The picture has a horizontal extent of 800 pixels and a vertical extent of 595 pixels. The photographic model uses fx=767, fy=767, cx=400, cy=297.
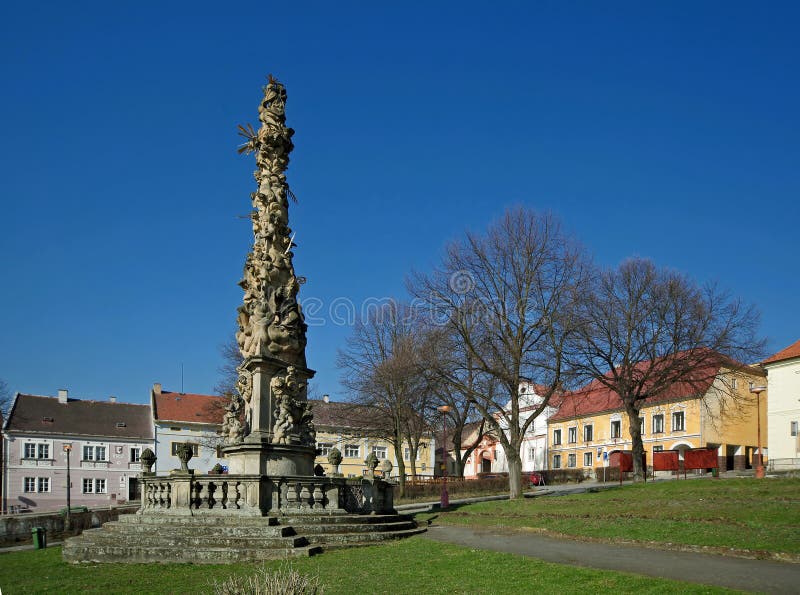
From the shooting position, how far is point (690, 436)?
55938 millimetres

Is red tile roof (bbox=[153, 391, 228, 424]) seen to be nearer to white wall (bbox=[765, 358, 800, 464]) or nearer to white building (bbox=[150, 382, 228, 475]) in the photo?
white building (bbox=[150, 382, 228, 475])

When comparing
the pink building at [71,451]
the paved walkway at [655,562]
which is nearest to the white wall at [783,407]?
the paved walkway at [655,562]

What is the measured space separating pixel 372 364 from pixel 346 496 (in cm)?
2880

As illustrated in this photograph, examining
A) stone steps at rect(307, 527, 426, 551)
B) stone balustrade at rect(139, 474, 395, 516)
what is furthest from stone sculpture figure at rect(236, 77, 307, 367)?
stone steps at rect(307, 527, 426, 551)

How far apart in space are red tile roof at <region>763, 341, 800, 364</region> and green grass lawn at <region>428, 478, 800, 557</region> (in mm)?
20233

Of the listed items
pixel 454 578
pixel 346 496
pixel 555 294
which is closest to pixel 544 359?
pixel 555 294

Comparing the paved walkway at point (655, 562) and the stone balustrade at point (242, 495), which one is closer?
the paved walkway at point (655, 562)

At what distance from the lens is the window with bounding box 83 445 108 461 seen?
65.6 m

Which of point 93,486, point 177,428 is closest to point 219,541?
point 93,486

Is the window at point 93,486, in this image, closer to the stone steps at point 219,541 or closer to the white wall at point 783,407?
the white wall at point 783,407

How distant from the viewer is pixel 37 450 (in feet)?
207

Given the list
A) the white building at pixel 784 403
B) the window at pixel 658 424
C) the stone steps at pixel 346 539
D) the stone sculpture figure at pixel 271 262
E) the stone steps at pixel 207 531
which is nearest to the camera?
the stone steps at pixel 207 531

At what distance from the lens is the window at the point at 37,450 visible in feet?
206

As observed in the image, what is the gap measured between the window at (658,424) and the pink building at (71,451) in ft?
140
